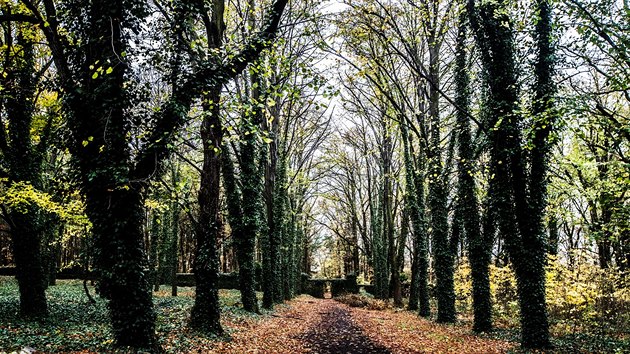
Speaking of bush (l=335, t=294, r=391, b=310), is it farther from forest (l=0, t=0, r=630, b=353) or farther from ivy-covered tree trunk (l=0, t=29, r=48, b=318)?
ivy-covered tree trunk (l=0, t=29, r=48, b=318)

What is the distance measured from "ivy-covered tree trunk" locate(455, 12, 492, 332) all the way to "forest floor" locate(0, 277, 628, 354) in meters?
0.90

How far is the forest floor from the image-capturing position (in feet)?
26.8

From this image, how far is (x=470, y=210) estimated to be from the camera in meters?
13.2

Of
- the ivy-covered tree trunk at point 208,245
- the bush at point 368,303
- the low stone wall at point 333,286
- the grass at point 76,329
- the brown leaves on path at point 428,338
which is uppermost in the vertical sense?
the ivy-covered tree trunk at point 208,245

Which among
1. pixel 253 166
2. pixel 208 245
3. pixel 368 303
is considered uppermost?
pixel 253 166

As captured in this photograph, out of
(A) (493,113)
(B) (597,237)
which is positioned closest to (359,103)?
(A) (493,113)

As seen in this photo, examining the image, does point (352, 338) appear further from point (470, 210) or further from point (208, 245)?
point (470, 210)

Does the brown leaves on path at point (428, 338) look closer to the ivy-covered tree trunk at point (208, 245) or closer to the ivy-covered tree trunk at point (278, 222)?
the ivy-covered tree trunk at point (208, 245)

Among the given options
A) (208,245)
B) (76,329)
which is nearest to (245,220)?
(208,245)

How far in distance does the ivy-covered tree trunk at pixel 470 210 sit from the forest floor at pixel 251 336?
90 centimetres

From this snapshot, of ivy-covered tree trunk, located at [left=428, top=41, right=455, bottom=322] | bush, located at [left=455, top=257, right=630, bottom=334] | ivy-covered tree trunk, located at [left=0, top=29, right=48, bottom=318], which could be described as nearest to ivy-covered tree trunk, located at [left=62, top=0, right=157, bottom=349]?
ivy-covered tree trunk, located at [left=0, top=29, right=48, bottom=318]

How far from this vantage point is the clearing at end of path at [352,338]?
9.34 m

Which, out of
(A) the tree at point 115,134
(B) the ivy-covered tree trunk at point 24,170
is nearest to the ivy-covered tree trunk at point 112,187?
(A) the tree at point 115,134

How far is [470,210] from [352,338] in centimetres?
627
